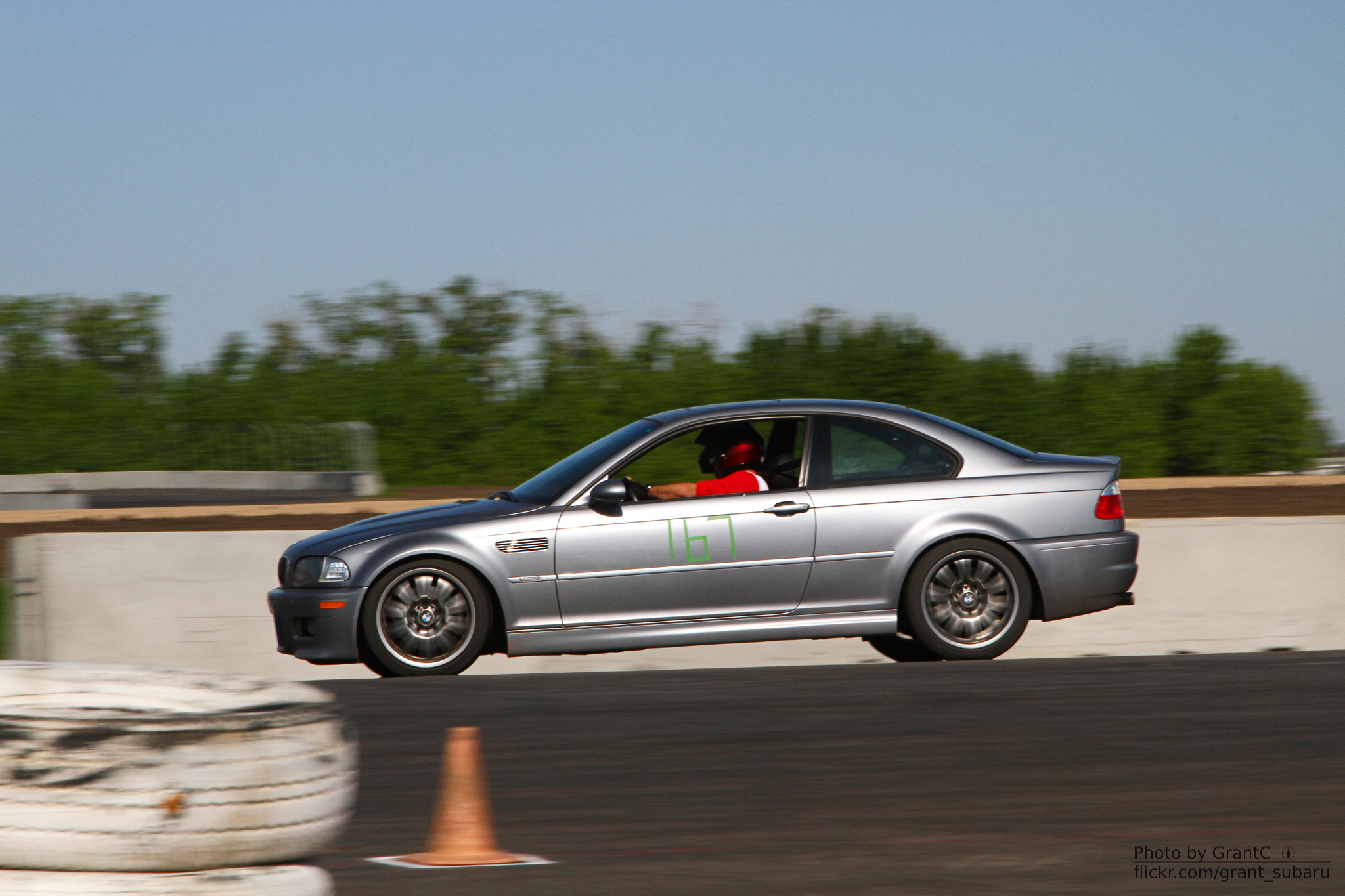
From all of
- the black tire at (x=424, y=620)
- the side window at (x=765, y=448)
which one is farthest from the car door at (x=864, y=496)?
the black tire at (x=424, y=620)

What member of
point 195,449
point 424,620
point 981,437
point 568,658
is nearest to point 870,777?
point 424,620

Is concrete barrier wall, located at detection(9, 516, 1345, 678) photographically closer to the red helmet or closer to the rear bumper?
the rear bumper

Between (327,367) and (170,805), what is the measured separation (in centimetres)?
3478

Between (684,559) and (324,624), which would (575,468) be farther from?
(324,624)

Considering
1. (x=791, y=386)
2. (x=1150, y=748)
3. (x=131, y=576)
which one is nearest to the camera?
(x=1150, y=748)

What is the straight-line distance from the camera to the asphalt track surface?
14.0 feet

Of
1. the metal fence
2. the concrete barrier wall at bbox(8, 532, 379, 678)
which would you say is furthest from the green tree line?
the concrete barrier wall at bbox(8, 532, 379, 678)

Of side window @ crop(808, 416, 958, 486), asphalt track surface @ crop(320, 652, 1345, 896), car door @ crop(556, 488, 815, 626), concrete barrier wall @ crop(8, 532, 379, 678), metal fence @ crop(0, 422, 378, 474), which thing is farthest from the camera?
metal fence @ crop(0, 422, 378, 474)

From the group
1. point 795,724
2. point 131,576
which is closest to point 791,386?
point 131,576

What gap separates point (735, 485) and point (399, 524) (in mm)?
1784

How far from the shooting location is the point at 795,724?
6.60m

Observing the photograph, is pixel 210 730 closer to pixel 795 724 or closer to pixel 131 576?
pixel 795 724

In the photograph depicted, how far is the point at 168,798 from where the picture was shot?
3.04 m

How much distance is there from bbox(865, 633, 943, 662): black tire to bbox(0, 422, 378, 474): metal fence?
2247cm
